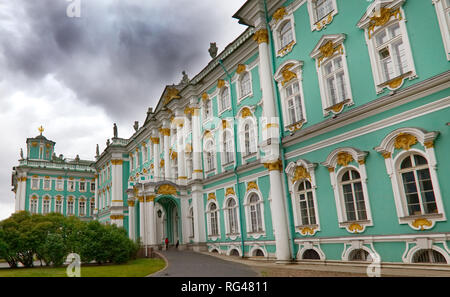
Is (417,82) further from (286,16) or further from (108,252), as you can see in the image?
(108,252)

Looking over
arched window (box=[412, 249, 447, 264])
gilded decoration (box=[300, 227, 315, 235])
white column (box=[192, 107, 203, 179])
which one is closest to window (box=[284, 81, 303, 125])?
gilded decoration (box=[300, 227, 315, 235])

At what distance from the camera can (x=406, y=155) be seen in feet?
41.1

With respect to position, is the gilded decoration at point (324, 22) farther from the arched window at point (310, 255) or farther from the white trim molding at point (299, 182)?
the arched window at point (310, 255)

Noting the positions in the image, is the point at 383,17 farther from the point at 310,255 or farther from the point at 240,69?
the point at 240,69

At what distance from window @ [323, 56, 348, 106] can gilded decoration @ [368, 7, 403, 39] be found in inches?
74.0

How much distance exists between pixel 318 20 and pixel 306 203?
8.44 metres

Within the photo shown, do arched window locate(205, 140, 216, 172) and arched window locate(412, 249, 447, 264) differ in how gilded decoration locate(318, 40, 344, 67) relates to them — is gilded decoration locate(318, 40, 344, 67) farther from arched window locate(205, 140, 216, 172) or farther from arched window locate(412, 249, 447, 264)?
arched window locate(205, 140, 216, 172)

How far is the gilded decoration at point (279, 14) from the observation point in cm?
1851

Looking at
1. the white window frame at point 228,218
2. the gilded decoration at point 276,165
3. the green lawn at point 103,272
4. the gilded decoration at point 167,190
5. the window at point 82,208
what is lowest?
the green lawn at point 103,272

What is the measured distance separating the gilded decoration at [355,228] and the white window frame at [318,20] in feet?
28.6

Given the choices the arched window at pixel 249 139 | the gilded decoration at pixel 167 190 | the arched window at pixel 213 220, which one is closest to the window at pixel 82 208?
the gilded decoration at pixel 167 190

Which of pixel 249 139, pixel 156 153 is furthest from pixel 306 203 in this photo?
pixel 156 153

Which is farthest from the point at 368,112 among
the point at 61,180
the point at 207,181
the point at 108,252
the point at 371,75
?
the point at 61,180

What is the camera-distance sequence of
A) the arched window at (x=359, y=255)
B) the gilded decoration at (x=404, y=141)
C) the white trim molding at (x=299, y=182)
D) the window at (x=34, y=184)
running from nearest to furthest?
1. the gilded decoration at (x=404, y=141)
2. the arched window at (x=359, y=255)
3. the white trim molding at (x=299, y=182)
4. the window at (x=34, y=184)
